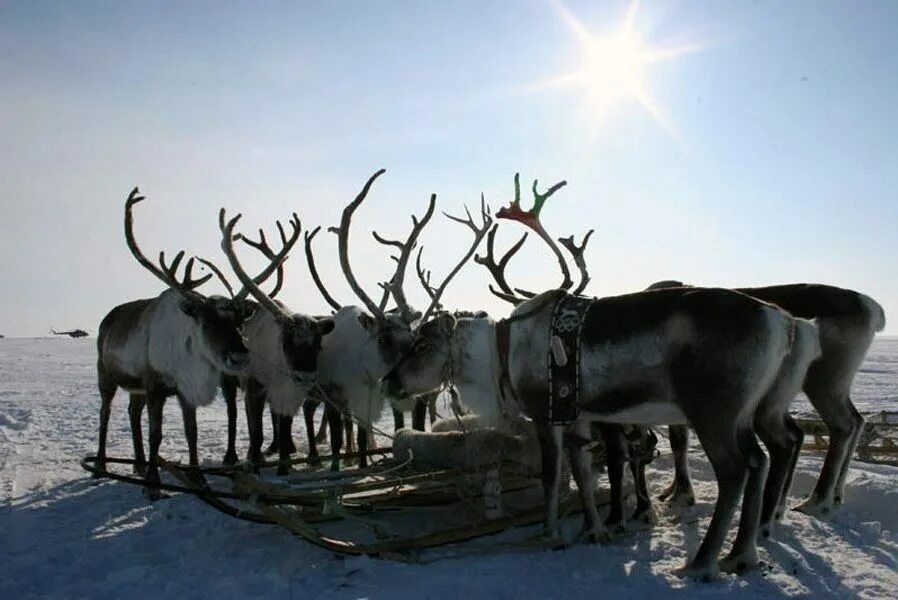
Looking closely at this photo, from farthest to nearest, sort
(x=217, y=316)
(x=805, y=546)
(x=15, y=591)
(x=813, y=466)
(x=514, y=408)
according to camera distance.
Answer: (x=813, y=466), (x=217, y=316), (x=514, y=408), (x=805, y=546), (x=15, y=591)

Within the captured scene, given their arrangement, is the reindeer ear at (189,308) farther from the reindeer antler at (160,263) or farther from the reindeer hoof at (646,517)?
the reindeer hoof at (646,517)

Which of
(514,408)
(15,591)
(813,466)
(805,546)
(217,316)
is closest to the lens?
(15,591)

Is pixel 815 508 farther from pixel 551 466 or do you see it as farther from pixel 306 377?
pixel 306 377

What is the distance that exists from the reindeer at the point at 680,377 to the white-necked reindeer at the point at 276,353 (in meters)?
1.90

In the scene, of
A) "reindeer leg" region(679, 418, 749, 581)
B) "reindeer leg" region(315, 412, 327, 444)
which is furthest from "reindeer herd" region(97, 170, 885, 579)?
"reindeer leg" region(315, 412, 327, 444)

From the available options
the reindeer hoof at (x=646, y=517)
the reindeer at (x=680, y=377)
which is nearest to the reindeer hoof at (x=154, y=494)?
the reindeer at (x=680, y=377)

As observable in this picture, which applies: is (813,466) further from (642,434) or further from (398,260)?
(398,260)

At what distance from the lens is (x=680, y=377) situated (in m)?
4.51

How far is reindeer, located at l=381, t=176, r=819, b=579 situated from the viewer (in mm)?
4352

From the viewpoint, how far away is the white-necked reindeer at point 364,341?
667cm

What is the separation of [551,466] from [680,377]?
1202 mm

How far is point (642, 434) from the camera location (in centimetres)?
609

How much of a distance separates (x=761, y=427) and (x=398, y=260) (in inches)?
149

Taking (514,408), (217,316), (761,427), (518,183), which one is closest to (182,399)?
(217,316)
